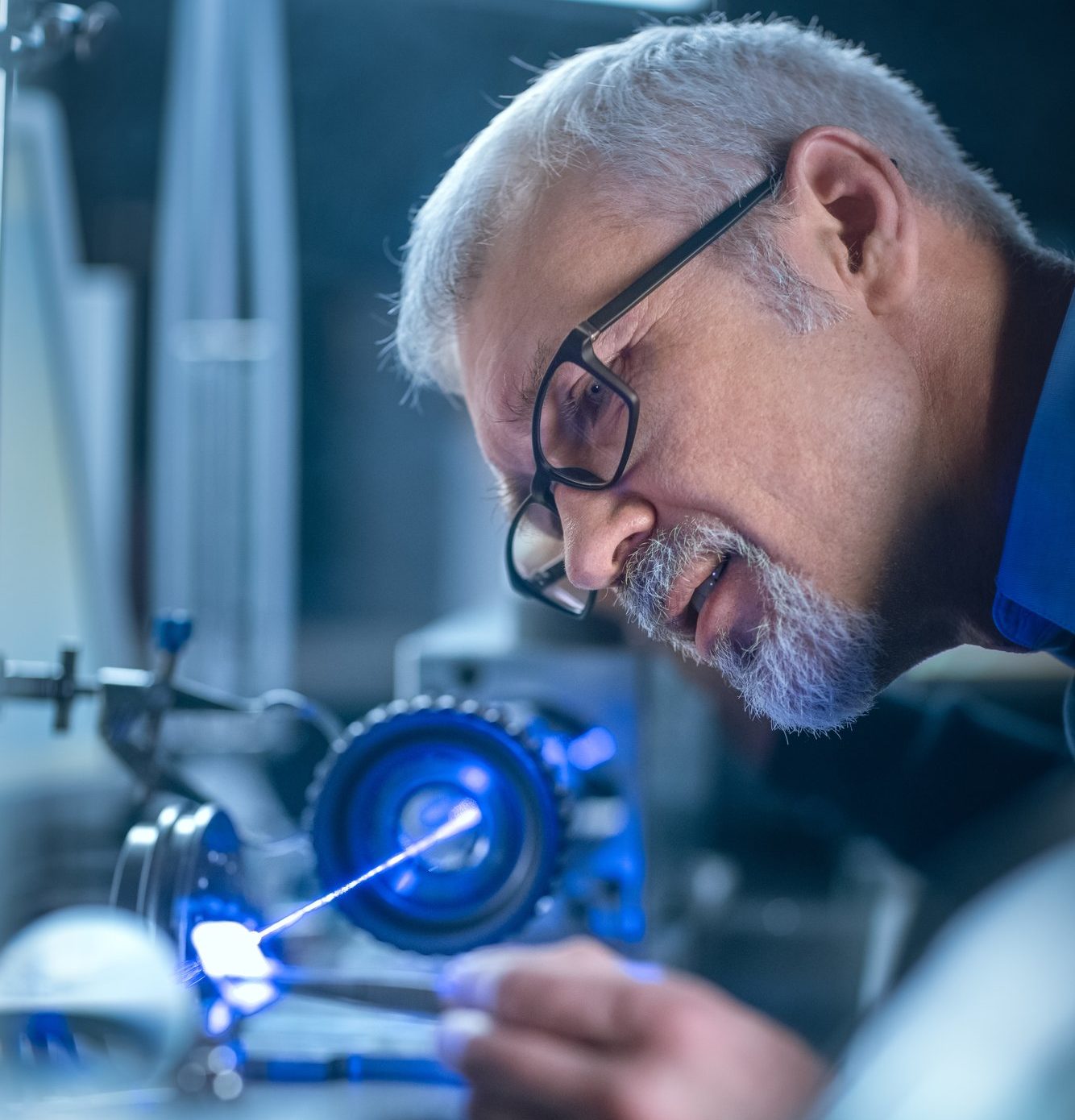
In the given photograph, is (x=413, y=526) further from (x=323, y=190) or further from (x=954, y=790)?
(x=954, y=790)

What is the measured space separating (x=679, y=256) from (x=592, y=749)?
0.41 meters

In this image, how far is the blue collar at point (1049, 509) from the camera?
0.68 metres

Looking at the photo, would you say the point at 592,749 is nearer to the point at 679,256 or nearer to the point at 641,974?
the point at 641,974

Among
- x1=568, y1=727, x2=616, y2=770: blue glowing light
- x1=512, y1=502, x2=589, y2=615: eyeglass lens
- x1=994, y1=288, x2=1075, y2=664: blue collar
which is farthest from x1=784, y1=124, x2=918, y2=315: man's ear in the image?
x1=568, y1=727, x2=616, y2=770: blue glowing light

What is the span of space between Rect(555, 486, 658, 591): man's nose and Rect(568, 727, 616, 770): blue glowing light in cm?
19

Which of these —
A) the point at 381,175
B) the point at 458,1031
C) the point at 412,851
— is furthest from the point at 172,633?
the point at 381,175

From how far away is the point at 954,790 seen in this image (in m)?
1.19

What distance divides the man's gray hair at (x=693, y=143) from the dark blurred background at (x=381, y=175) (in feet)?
0.62

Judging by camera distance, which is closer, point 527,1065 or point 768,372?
point 527,1065

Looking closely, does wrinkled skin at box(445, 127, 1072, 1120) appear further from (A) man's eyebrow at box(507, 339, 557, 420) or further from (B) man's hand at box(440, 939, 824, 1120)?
(B) man's hand at box(440, 939, 824, 1120)

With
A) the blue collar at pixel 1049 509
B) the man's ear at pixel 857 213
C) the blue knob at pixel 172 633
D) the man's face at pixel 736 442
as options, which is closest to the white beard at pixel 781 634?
the man's face at pixel 736 442

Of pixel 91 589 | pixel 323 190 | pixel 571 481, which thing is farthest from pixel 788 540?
pixel 323 190

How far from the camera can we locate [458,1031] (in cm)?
61

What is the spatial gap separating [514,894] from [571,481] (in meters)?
0.29
